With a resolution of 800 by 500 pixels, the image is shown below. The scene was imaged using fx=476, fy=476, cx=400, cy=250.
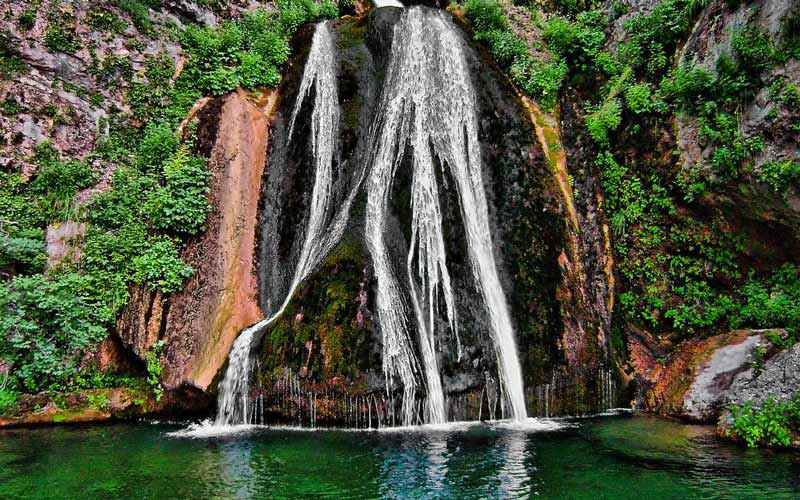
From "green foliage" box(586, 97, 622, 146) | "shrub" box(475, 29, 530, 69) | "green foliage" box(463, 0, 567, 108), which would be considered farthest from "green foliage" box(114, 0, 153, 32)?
"green foliage" box(586, 97, 622, 146)

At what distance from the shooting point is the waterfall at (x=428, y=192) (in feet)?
24.0

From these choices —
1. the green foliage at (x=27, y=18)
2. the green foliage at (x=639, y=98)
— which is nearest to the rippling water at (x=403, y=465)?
the green foliage at (x=639, y=98)

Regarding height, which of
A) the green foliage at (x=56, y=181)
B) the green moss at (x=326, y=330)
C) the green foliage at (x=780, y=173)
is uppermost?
the green foliage at (x=56, y=181)

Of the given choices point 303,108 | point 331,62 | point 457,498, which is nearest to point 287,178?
point 303,108

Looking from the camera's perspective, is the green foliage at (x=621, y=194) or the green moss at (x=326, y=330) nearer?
the green moss at (x=326, y=330)

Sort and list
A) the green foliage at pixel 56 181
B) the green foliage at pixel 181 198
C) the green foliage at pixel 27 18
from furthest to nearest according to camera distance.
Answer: the green foliage at pixel 27 18, the green foliage at pixel 56 181, the green foliage at pixel 181 198

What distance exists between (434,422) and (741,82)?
791cm

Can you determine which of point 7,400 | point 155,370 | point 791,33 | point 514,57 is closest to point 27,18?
point 7,400

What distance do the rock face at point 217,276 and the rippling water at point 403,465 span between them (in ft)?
5.16

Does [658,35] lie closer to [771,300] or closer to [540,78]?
[540,78]

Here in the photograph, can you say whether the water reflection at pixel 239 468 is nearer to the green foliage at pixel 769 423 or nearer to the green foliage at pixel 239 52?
the green foliage at pixel 769 423

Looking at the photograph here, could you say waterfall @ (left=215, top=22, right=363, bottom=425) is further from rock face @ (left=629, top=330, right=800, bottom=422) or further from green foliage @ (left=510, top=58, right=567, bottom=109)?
rock face @ (left=629, top=330, right=800, bottom=422)

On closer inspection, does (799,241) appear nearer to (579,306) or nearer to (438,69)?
Result: (579,306)

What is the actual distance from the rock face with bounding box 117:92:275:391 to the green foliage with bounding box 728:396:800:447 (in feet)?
24.8
